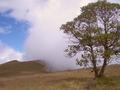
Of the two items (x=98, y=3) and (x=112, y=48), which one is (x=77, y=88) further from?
(x=98, y=3)

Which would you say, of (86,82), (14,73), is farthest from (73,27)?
(14,73)

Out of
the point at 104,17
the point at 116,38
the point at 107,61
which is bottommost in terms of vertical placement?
the point at 107,61

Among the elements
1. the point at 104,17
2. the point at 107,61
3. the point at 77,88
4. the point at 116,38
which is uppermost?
the point at 104,17

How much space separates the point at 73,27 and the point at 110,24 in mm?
4894

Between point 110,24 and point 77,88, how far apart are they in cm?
1116

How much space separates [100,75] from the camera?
4503 centimetres

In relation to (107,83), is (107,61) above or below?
above

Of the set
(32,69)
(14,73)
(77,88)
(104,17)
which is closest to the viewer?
(77,88)

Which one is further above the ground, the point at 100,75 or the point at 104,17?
the point at 104,17

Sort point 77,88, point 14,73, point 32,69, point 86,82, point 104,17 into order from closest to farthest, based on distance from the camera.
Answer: point 77,88 < point 86,82 < point 104,17 < point 14,73 < point 32,69

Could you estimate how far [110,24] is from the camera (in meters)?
44.5

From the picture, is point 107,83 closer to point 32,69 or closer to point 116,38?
point 116,38

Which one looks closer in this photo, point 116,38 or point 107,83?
point 107,83

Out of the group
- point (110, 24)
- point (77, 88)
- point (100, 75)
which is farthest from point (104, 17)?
point (77, 88)
